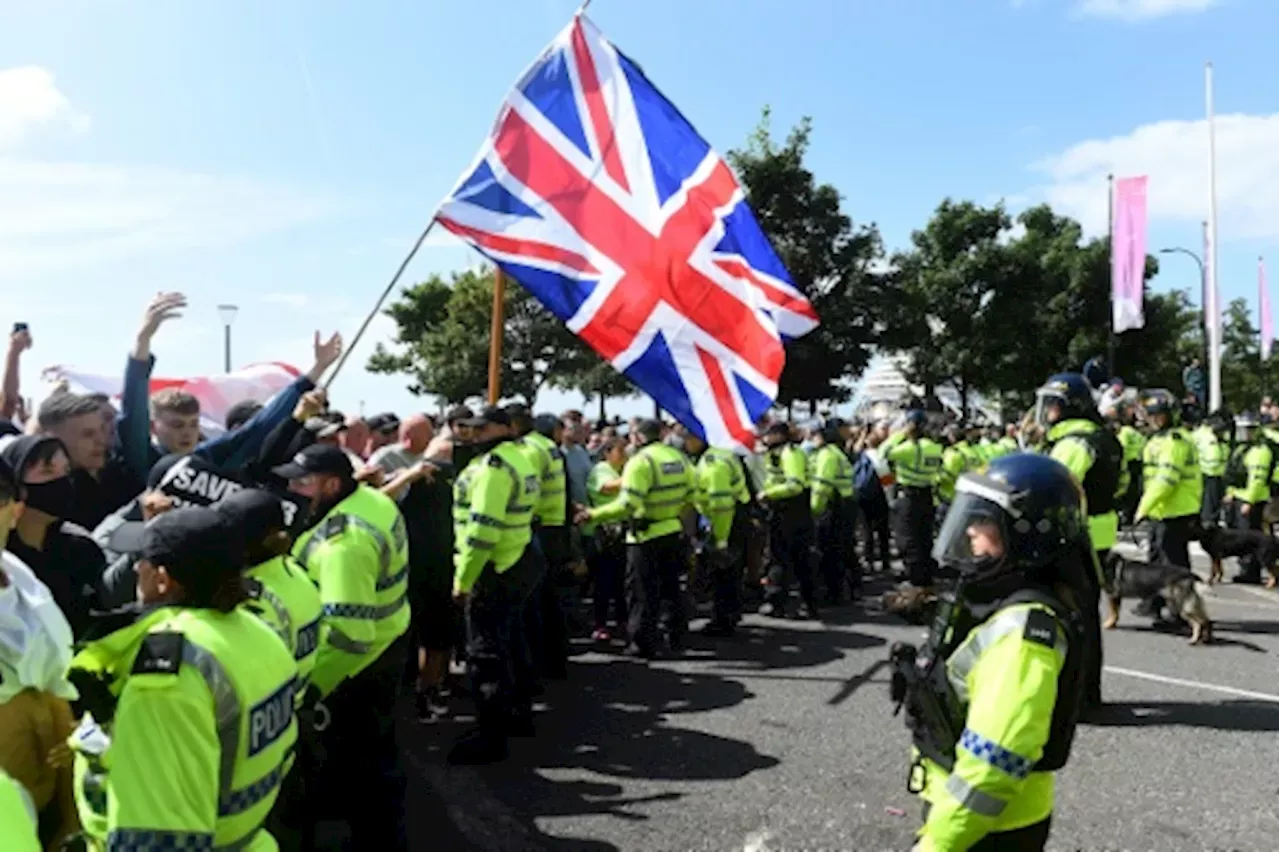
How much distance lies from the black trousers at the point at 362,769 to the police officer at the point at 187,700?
1.69 meters

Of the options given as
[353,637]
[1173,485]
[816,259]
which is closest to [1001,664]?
[353,637]

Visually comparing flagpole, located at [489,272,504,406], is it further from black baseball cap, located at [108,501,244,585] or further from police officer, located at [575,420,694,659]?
black baseball cap, located at [108,501,244,585]

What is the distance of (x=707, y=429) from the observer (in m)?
6.75

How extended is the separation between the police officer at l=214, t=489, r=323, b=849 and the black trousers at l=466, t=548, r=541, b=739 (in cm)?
220

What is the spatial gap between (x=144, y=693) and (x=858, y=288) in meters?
30.7

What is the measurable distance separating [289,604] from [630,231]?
4.15 meters

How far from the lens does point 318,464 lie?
4.26 meters

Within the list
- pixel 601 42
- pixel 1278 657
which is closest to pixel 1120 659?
pixel 1278 657

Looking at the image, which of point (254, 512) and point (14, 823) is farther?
point (254, 512)

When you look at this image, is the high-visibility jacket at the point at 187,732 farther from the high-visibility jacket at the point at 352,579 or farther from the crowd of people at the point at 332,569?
the high-visibility jacket at the point at 352,579

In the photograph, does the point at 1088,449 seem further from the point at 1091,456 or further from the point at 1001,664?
the point at 1001,664

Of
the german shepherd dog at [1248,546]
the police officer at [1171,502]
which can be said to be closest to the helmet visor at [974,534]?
the police officer at [1171,502]

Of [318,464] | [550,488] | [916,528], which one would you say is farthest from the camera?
[916,528]

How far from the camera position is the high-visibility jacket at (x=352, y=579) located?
4.12m
